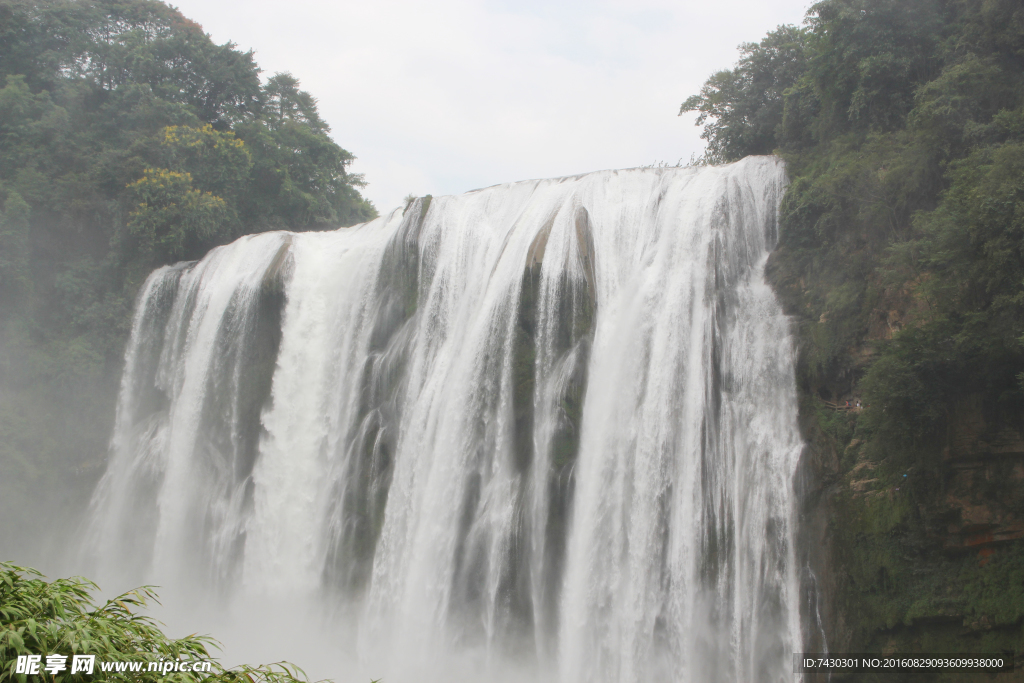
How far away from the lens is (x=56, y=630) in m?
5.75

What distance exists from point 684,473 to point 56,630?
35.5 feet

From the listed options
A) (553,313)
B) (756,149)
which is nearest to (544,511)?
(553,313)

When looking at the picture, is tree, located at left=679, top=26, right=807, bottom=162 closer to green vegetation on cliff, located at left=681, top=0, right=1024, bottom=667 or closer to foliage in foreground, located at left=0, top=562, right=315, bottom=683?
green vegetation on cliff, located at left=681, top=0, right=1024, bottom=667

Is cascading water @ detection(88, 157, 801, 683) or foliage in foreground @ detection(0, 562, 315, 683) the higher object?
cascading water @ detection(88, 157, 801, 683)

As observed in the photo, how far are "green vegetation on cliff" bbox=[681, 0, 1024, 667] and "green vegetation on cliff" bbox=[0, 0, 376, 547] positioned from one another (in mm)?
21539

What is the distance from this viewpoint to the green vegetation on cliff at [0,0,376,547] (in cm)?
2602

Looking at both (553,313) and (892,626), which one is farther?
(553,313)

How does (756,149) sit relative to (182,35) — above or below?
below

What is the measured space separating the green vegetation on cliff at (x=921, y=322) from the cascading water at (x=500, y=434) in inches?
38.3

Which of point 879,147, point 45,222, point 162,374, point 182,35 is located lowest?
point 162,374

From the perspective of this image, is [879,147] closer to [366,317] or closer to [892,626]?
[892,626]

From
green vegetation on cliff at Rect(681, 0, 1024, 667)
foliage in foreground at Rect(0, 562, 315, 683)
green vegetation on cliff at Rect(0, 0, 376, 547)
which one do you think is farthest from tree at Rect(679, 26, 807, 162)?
foliage in foreground at Rect(0, 562, 315, 683)

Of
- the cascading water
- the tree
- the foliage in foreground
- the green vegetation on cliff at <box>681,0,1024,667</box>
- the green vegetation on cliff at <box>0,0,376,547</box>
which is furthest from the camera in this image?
the green vegetation on cliff at <box>0,0,376,547</box>

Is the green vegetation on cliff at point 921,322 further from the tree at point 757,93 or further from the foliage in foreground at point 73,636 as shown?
the foliage in foreground at point 73,636
